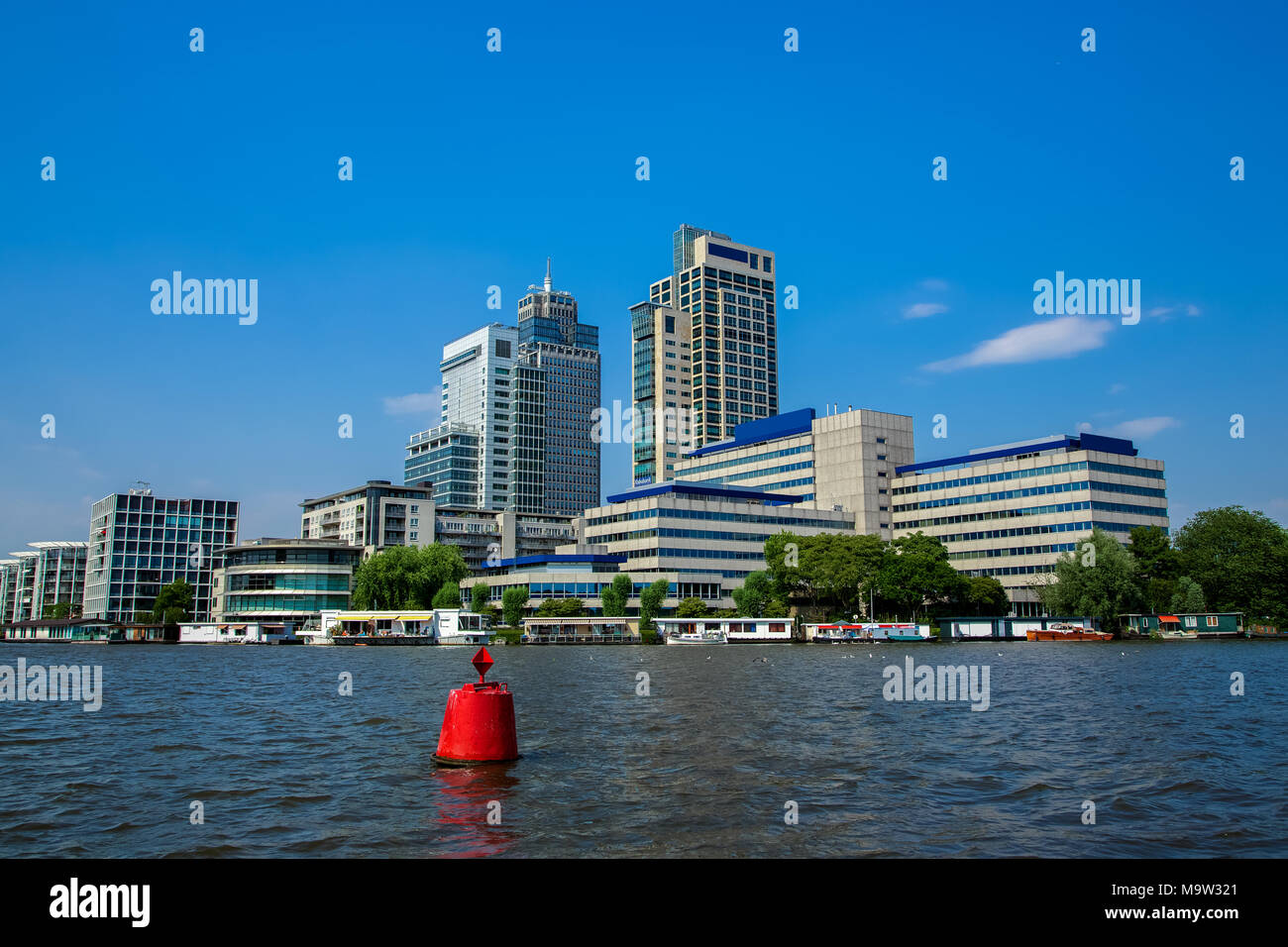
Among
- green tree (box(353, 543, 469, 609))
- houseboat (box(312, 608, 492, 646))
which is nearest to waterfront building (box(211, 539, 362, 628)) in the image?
green tree (box(353, 543, 469, 609))

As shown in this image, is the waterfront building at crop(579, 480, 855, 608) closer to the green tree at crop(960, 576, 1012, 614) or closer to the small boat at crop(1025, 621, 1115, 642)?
the green tree at crop(960, 576, 1012, 614)

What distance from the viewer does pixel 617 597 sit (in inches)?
5674

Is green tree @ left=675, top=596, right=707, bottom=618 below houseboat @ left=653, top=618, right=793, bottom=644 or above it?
above

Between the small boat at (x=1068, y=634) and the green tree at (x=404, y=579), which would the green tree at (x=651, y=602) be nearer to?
the green tree at (x=404, y=579)

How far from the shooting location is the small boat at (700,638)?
132 m

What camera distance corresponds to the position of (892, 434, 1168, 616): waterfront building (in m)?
146

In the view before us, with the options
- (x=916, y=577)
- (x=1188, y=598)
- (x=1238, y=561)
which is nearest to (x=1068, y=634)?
(x=1188, y=598)

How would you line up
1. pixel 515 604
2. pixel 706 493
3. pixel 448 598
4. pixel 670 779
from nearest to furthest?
pixel 670 779
pixel 515 604
pixel 448 598
pixel 706 493

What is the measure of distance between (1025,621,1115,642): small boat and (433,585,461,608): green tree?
87086 mm

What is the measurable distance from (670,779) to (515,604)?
132333 mm

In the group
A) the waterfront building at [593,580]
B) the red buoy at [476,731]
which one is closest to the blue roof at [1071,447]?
the waterfront building at [593,580]

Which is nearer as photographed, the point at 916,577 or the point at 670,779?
the point at 670,779

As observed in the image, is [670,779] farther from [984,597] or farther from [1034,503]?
[1034,503]

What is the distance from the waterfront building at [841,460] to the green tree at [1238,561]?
49.1m
